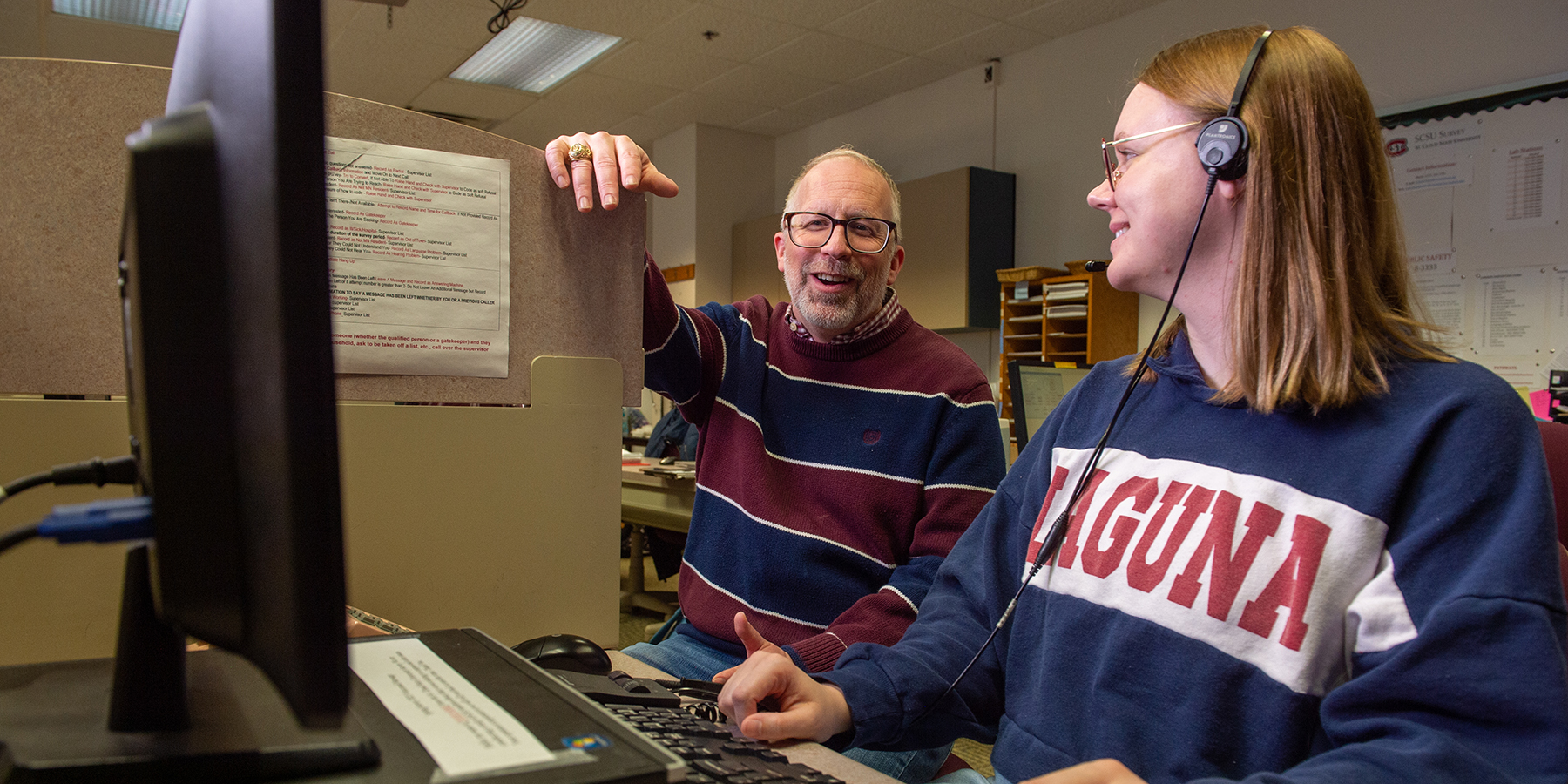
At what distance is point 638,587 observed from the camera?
158 inches

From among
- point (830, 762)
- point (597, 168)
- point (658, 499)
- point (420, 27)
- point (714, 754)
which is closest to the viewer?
point (714, 754)

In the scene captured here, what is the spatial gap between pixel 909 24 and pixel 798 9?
1.84 feet

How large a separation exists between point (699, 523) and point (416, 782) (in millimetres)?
1087

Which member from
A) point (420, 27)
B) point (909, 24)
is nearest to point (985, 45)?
point (909, 24)

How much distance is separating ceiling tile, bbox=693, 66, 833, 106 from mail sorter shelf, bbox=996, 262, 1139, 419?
173 centimetres

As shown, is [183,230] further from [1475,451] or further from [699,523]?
[699,523]

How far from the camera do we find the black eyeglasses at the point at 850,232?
60.5 inches

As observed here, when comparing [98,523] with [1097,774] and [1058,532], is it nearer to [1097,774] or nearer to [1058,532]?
[1097,774]

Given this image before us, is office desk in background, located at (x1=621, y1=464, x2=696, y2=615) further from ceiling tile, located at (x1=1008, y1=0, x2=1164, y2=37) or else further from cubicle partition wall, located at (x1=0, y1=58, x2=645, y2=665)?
ceiling tile, located at (x1=1008, y1=0, x2=1164, y2=37)

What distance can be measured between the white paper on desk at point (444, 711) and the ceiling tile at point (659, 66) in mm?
4633

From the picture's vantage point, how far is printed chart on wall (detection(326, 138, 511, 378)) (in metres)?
0.94

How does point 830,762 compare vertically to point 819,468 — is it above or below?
below

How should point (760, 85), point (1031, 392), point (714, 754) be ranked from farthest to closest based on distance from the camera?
1. point (760, 85)
2. point (1031, 392)
3. point (714, 754)

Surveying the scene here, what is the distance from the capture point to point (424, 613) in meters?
0.98
